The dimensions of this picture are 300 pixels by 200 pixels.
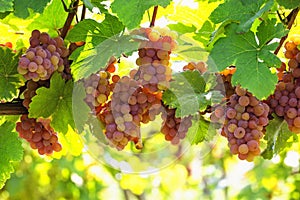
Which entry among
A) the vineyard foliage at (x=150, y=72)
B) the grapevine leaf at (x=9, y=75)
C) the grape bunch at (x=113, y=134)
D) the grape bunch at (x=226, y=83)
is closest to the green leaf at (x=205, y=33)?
the vineyard foliage at (x=150, y=72)

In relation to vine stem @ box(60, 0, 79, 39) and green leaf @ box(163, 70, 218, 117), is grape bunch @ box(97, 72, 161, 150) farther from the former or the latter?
vine stem @ box(60, 0, 79, 39)

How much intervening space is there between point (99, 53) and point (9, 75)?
7.0 inches

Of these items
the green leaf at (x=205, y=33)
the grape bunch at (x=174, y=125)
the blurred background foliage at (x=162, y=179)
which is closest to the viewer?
the grape bunch at (x=174, y=125)

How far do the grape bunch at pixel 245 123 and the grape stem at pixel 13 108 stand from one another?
36 cm

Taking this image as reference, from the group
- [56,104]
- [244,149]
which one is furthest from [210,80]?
[56,104]

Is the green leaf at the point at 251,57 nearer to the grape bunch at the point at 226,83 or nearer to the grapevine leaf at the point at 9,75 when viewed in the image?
the grape bunch at the point at 226,83

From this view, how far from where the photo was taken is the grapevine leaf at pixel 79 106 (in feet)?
3.47

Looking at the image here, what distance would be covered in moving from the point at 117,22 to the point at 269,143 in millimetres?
313

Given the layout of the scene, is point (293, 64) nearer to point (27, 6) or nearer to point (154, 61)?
point (154, 61)

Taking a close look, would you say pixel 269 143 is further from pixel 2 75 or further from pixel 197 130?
pixel 2 75

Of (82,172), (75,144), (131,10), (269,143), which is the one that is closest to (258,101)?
(269,143)

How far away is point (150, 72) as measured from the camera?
1.01m

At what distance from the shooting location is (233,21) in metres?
1.01

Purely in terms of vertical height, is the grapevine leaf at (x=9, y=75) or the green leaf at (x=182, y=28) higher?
the green leaf at (x=182, y=28)
